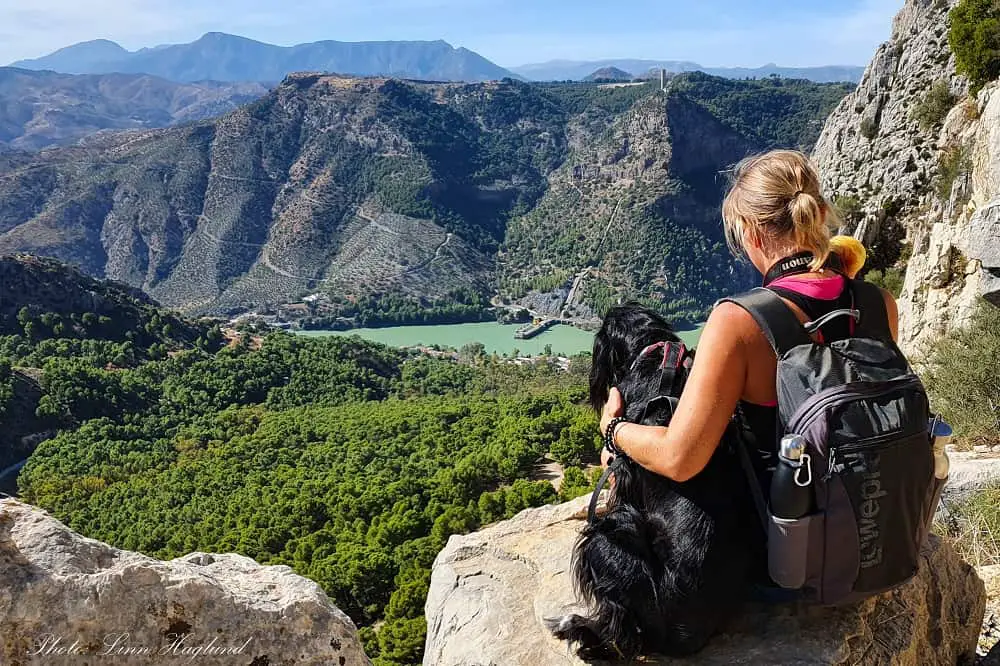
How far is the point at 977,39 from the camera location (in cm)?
1028

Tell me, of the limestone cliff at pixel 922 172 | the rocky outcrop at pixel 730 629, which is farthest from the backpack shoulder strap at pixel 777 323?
the limestone cliff at pixel 922 172

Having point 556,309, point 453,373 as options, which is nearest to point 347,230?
point 556,309

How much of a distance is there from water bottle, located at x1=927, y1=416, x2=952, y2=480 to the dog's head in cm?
62

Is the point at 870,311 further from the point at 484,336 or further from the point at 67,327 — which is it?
the point at 484,336

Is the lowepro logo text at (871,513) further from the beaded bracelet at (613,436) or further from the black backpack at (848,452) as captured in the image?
the beaded bracelet at (613,436)

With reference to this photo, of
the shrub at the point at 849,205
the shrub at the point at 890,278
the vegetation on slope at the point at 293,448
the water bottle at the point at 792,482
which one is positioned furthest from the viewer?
the vegetation on slope at the point at 293,448

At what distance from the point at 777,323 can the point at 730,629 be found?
3.00 feet

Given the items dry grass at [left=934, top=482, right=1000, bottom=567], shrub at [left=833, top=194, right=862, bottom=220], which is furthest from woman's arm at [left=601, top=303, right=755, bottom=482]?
shrub at [left=833, top=194, right=862, bottom=220]

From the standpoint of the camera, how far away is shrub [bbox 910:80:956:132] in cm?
1158

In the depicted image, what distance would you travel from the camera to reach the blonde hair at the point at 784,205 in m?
1.82

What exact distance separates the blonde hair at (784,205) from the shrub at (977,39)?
10.5 metres

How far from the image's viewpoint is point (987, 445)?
465cm

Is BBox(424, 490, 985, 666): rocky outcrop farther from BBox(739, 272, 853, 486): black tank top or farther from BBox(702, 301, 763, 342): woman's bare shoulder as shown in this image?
BBox(702, 301, 763, 342): woman's bare shoulder

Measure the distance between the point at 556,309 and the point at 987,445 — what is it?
209 ft
